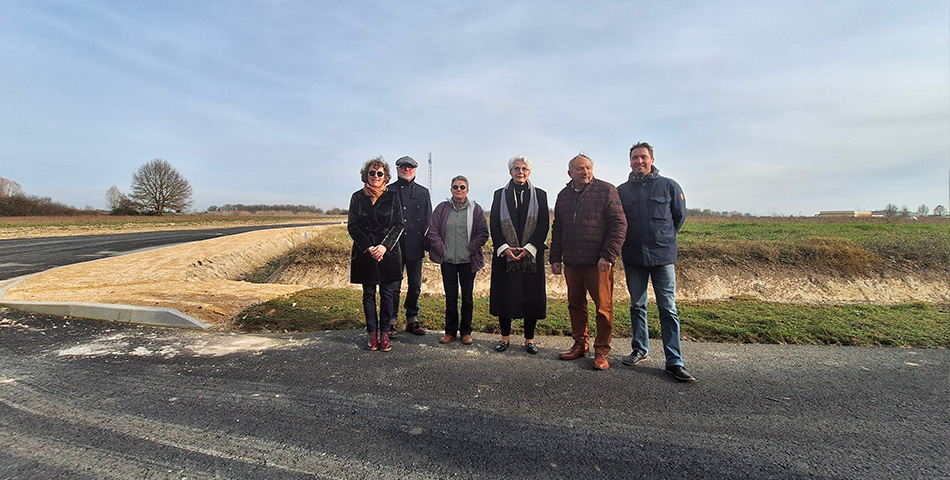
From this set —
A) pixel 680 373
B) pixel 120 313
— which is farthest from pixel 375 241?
pixel 120 313

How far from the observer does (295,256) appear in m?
14.5

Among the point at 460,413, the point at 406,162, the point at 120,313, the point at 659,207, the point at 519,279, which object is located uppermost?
the point at 406,162

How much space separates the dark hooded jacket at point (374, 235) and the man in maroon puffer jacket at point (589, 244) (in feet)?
6.26

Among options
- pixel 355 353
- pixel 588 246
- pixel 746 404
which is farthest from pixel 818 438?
pixel 355 353

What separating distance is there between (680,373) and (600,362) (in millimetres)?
711

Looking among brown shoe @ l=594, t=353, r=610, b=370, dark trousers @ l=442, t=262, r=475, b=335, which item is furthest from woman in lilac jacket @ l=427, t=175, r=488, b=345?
brown shoe @ l=594, t=353, r=610, b=370

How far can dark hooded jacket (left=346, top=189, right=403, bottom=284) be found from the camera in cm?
484

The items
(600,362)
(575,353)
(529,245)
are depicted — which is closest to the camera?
(600,362)

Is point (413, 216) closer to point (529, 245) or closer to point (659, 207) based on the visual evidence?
point (529, 245)

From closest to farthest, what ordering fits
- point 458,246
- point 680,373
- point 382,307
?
point 680,373 → point 382,307 → point 458,246

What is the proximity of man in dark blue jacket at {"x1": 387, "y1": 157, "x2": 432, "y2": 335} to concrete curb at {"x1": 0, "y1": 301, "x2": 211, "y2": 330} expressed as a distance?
2844mm

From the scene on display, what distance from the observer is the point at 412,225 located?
17.7 feet

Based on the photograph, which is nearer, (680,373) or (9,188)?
(680,373)

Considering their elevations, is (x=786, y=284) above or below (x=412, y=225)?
below
